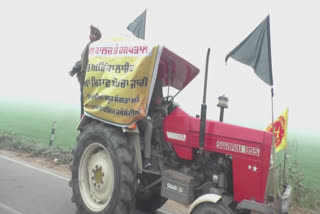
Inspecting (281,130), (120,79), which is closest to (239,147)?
(120,79)

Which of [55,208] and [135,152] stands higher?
[135,152]

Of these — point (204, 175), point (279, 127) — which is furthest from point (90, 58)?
point (279, 127)

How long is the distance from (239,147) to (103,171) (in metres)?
1.89

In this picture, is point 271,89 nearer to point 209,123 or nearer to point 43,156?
point 209,123

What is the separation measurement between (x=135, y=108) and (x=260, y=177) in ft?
5.62

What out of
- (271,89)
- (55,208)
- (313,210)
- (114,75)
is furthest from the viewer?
(313,210)

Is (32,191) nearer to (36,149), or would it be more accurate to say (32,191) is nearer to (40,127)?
(36,149)

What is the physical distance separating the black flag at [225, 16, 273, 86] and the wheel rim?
216 cm

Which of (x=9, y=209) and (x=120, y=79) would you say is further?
(x=9, y=209)

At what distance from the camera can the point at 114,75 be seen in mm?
3975

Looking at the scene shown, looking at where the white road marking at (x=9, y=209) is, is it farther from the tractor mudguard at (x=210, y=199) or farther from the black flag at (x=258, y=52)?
the black flag at (x=258, y=52)

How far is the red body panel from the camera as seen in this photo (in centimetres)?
346

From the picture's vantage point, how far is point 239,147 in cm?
361

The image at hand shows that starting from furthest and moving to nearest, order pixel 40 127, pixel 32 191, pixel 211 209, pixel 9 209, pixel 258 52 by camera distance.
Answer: pixel 40 127 → pixel 32 191 → pixel 9 209 → pixel 258 52 → pixel 211 209
